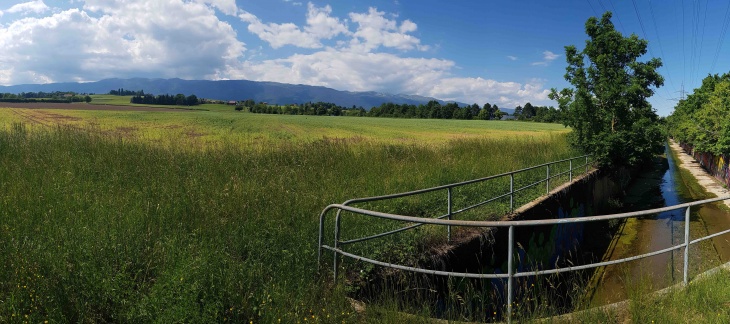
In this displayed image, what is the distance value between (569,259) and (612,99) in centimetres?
1136

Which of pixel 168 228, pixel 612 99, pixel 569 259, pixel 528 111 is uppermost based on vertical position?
pixel 528 111

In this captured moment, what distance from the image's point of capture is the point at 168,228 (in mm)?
5027

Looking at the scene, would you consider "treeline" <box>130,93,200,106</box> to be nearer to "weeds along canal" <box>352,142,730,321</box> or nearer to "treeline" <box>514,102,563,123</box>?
"treeline" <box>514,102,563,123</box>

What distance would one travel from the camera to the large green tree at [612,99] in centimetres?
1800

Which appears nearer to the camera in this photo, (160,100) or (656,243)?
(656,243)

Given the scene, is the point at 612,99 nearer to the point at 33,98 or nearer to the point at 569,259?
the point at 569,259

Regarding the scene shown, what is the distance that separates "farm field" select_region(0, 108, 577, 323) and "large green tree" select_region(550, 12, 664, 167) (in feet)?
37.1

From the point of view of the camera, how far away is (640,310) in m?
3.44

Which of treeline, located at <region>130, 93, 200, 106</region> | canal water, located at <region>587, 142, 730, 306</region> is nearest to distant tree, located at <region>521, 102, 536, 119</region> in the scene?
treeline, located at <region>130, 93, 200, 106</region>

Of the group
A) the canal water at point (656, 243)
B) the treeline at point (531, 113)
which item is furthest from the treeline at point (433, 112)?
the canal water at point (656, 243)

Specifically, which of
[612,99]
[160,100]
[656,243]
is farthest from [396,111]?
[656,243]

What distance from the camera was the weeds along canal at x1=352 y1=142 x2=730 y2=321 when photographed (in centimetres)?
432

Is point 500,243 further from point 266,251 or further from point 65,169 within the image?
point 65,169

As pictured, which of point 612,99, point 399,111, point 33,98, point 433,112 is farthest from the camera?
point 399,111
